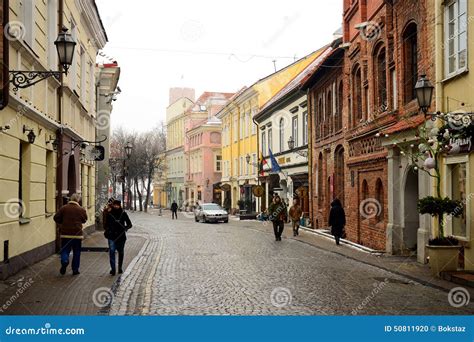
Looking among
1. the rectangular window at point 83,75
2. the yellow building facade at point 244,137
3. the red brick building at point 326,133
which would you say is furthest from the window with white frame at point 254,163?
the rectangular window at point 83,75

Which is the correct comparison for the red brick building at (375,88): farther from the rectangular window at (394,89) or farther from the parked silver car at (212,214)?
the parked silver car at (212,214)

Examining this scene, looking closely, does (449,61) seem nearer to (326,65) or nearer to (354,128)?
(354,128)

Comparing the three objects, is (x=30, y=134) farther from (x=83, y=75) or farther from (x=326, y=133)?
(x=326, y=133)

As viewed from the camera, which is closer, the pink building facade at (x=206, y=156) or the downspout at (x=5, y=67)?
the downspout at (x=5, y=67)

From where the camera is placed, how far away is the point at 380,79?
1939 centimetres

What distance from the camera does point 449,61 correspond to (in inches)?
541

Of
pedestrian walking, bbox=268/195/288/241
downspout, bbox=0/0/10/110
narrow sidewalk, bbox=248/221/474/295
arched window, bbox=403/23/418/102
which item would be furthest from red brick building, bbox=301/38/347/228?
downspout, bbox=0/0/10/110

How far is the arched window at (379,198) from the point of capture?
62.0ft

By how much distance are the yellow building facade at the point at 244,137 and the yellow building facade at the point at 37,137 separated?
24707 mm

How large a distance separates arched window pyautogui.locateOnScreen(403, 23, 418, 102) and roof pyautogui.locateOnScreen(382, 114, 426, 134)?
2.67 ft

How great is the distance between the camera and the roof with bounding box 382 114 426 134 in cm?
1469

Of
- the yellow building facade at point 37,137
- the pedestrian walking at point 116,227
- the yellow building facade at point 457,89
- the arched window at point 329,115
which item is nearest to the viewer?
the yellow building facade at point 37,137

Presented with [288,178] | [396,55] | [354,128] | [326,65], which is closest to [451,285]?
[396,55]

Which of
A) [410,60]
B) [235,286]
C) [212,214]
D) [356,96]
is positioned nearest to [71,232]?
[235,286]
